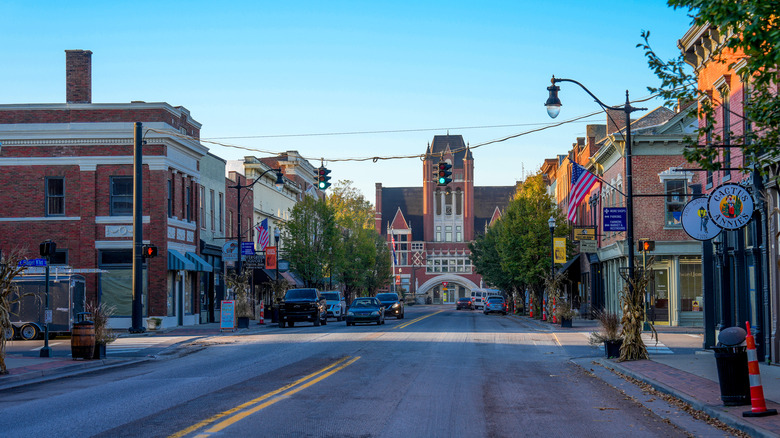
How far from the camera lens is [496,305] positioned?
222ft

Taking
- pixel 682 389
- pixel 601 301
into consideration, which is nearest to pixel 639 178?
pixel 601 301

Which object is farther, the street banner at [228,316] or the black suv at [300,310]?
the black suv at [300,310]

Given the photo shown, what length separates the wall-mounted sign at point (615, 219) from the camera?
32750 millimetres

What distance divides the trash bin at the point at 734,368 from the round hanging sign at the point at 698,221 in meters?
6.41

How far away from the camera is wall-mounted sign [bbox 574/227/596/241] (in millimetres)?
45125

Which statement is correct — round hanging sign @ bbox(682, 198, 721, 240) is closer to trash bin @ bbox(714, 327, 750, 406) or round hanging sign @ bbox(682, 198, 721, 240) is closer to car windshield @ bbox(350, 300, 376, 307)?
trash bin @ bbox(714, 327, 750, 406)

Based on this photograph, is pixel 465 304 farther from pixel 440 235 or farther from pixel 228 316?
pixel 228 316

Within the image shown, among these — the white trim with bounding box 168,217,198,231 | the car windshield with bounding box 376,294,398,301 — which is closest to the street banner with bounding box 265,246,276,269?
the white trim with bounding box 168,217,198,231

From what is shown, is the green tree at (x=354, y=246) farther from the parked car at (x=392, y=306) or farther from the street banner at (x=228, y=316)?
the street banner at (x=228, y=316)

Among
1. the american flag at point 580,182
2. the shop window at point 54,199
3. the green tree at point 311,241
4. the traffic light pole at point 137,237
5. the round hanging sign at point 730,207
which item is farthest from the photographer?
the green tree at point 311,241

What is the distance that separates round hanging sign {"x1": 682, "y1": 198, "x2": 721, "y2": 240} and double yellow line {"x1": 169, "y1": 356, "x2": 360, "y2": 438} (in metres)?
8.07

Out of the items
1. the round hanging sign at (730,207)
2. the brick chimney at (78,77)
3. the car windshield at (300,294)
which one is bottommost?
the car windshield at (300,294)

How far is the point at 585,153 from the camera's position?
54688mm

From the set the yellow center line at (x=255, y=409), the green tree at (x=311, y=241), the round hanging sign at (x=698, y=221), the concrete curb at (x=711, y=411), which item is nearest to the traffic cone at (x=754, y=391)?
the concrete curb at (x=711, y=411)
